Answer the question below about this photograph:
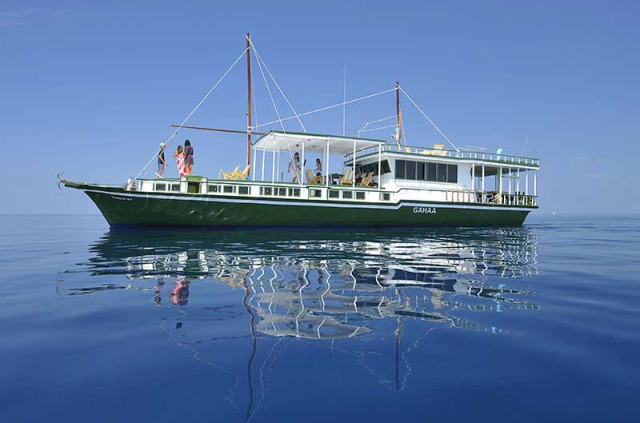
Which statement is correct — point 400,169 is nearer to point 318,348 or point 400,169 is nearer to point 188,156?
point 188,156

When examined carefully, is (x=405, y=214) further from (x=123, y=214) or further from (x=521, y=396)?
(x=521, y=396)

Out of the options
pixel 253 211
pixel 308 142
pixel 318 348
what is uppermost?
pixel 308 142

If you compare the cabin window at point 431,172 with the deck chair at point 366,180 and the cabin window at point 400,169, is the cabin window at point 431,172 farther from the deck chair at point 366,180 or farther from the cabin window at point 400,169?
the deck chair at point 366,180

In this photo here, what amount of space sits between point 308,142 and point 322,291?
1685cm

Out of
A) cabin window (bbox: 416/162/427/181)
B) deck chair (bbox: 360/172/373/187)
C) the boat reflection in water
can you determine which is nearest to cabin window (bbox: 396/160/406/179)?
cabin window (bbox: 416/162/427/181)

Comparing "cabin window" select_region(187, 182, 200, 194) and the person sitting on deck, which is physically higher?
the person sitting on deck

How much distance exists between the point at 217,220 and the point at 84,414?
1738cm

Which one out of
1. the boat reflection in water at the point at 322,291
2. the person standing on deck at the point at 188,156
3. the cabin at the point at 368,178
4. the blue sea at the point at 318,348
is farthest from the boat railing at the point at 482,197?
the blue sea at the point at 318,348

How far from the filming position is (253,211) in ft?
63.8

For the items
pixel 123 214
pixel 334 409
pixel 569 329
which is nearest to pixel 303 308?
pixel 334 409

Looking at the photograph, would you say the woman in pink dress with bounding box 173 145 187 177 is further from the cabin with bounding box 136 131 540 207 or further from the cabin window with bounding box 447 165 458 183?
the cabin window with bounding box 447 165 458 183

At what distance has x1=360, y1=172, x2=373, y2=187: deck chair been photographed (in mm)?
22958

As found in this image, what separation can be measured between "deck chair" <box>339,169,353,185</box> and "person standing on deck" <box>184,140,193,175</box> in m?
8.76

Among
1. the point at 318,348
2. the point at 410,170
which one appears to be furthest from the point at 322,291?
the point at 410,170
